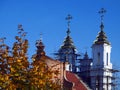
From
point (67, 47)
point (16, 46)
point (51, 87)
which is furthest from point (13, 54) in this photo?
point (67, 47)

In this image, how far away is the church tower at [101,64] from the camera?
79.3 meters

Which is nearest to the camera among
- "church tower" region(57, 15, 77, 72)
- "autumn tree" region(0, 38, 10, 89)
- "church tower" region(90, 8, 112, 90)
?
"autumn tree" region(0, 38, 10, 89)

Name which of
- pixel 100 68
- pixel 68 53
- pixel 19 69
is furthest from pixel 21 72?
pixel 68 53

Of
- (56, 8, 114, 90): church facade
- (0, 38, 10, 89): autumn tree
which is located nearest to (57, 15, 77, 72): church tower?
(56, 8, 114, 90): church facade

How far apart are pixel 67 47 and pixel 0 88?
199ft

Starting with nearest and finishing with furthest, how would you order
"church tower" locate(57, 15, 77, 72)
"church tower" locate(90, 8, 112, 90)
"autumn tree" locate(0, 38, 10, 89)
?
"autumn tree" locate(0, 38, 10, 89) → "church tower" locate(90, 8, 112, 90) → "church tower" locate(57, 15, 77, 72)

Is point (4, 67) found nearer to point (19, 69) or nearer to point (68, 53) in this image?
point (19, 69)

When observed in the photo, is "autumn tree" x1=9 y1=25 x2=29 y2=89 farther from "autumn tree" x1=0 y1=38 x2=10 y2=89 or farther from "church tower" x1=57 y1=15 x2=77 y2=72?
"church tower" x1=57 y1=15 x2=77 y2=72

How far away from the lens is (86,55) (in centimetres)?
8925

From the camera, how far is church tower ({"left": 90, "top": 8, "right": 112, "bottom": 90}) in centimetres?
7931

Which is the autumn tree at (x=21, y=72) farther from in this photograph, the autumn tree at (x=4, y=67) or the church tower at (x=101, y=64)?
the church tower at (x=101, y=64)

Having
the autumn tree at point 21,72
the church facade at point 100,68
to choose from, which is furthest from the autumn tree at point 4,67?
the church facade at point 100,68

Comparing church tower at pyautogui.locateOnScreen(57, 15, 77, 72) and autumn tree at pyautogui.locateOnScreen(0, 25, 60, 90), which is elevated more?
church tower at pyautogui.locateOnScreen(57, 15, 77, 72)

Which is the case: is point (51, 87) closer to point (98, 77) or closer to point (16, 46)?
point (16, 46)
